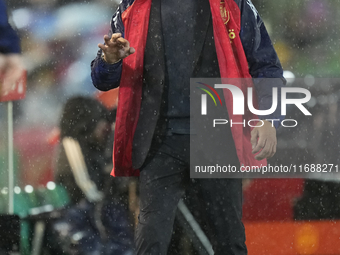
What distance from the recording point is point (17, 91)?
2.49 meters

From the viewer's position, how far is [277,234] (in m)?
2.52

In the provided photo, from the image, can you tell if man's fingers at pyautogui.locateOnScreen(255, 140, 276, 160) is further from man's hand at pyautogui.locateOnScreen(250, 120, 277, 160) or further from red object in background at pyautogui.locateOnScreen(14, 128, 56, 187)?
red object in background at pyautogui.locateOnScreen(14, 128, 56, 187)

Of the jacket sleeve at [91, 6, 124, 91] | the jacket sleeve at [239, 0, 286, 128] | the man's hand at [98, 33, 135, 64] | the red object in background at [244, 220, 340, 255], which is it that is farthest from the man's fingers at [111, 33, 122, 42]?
the red object in background at [244, 220, 340, 255]

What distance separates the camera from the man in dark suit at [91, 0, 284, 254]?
160 centimetres

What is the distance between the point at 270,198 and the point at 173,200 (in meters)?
1.07

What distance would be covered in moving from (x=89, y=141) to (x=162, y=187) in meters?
1.01

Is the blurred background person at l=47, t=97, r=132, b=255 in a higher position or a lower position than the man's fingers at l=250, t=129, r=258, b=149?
lower

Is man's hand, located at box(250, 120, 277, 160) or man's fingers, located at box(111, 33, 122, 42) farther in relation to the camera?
man's hand, located at box(250, 120, 277, 160)

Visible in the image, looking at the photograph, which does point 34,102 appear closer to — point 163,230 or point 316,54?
point 163,230

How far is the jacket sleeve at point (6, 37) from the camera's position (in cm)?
247

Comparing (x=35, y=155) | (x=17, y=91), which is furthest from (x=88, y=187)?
(x=17, y=91)

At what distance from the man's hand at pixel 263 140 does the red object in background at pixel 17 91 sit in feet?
5.06

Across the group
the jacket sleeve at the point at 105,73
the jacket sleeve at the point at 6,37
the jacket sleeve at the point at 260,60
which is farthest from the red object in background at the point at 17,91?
the jacket sleeve at the point at 260,60

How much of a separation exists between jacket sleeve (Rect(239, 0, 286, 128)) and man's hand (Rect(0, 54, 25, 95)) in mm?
1461
